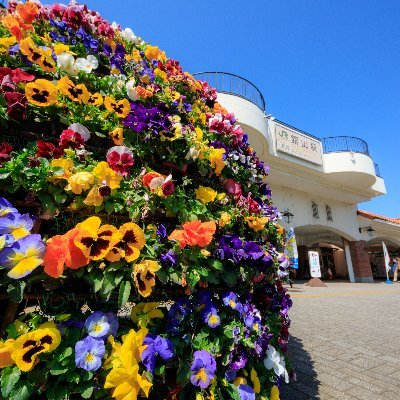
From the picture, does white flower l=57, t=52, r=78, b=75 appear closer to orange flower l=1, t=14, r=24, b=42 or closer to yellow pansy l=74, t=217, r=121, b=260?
orange flower l=1, t=14, r=24, b=42

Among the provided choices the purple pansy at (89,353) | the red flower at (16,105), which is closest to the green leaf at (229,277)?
the purple pansy at (89,353)

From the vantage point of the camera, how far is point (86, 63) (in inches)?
71.4

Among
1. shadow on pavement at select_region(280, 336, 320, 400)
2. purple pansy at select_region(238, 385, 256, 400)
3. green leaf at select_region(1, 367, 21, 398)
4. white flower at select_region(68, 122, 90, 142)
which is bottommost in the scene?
shadow on pavement at select_region(280, 336, 320, 400)

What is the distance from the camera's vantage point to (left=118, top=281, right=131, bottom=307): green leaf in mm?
1151

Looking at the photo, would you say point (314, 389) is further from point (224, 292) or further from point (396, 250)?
point (396, 250)

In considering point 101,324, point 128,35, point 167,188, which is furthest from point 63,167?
point 128,35

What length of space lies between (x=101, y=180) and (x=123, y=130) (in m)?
0.51

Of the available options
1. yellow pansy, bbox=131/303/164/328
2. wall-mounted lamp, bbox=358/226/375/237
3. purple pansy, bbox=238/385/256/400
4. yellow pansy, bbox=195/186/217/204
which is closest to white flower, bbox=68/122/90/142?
yellow pansy, bbox=195/186/217/204

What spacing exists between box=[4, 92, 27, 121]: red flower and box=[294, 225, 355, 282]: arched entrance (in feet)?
53.0

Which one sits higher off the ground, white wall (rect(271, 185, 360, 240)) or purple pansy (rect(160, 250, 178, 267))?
white wall (rect(271, 185, 360, 240))

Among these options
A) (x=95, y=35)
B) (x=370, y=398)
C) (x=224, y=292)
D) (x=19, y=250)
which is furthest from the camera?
(x=370, y=398)

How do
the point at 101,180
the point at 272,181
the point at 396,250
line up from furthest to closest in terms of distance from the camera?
the point at 396,250
the point at 272,181
the point at 101,180

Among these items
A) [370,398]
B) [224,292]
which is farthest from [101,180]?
[370,398]

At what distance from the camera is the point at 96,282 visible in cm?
117
